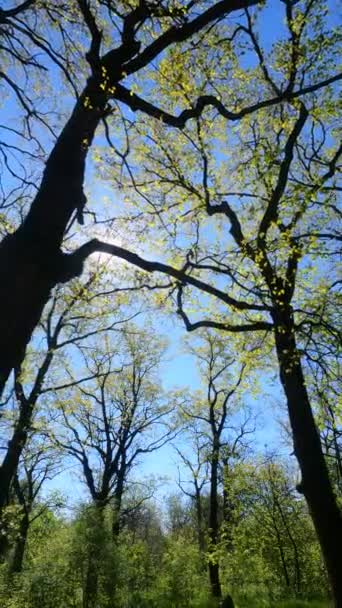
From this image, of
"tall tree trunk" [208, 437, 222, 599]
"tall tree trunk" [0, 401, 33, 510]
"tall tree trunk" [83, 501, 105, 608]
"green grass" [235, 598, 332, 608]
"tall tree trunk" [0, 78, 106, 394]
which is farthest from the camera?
"tall tree trunk" [208, 437, 222, 599]

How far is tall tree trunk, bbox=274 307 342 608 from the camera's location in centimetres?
647

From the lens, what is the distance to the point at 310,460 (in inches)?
282

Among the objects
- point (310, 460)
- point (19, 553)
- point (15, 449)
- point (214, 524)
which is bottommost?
point (310, 460)

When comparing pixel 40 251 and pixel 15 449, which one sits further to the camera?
pixel 15 449

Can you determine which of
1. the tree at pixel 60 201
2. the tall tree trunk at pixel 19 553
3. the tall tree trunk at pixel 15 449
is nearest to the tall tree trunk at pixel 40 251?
the tree at pixel 60 201

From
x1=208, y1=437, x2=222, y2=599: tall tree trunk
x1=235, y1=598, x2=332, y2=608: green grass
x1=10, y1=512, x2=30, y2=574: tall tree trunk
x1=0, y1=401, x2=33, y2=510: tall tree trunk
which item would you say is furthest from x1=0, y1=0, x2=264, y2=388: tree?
x1=208, y1=437, x2=222, y2=599: tall tree trunk

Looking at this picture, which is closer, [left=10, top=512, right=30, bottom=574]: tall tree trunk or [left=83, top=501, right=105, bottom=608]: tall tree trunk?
[left=83, top=501, right=105, bottom=608]: tall tree trunk

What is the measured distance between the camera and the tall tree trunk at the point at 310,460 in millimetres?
6469

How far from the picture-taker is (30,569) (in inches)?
504

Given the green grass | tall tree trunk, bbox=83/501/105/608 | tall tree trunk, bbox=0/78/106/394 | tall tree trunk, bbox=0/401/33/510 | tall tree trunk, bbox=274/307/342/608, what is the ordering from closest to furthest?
tall tree trunk, bbox=0/78/106/394 → tall tree trunk, bbox=274/307/342/608 → tall tree trunk, bbox=0/401/33/510 → tall tree trunk, bbox=83/501/105/608 → the green grass

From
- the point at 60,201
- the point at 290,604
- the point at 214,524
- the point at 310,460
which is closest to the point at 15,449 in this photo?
the point at 310,460

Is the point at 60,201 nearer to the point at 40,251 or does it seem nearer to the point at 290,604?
the point at 40,251

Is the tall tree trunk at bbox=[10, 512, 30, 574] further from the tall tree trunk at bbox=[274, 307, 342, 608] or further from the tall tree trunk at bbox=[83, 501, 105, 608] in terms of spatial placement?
the tall tree trunk at bbox=[274, 307, 342, 608]

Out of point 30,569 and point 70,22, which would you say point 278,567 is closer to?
point 30,569
